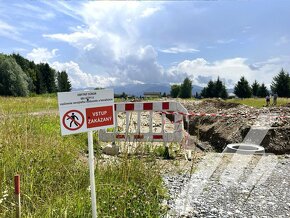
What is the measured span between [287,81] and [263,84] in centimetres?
1692

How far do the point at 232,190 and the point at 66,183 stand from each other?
9.17ft

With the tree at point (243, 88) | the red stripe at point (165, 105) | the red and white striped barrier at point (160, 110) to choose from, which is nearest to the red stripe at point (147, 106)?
the red and white striped barrier at point (160, 110)

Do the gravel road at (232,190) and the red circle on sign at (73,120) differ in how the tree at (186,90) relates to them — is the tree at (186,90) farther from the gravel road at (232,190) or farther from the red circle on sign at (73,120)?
the red circle on sign at (73,120)

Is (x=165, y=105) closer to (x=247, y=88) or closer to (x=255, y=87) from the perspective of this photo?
(x=247, y=88)

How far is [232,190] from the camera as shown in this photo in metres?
5.72

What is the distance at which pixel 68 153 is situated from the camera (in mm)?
6363

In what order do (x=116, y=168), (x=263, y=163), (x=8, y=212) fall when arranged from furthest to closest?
(x=263, y=163) < (x=116, y=168) < (x=8, y=212)


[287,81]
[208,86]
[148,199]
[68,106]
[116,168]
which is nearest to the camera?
[68,106]

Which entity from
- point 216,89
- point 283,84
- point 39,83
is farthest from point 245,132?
point 39,83

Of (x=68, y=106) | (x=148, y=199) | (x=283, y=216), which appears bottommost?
(x=283, y=216)

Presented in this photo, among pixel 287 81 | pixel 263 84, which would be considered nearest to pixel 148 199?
pixel 287 81

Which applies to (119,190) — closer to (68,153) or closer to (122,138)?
(68,153)

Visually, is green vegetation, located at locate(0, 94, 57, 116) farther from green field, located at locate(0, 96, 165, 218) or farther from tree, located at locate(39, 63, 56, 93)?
tree, located at locate(39, 63, 56, 93)

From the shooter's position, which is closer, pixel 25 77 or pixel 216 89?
pixel 25 77
